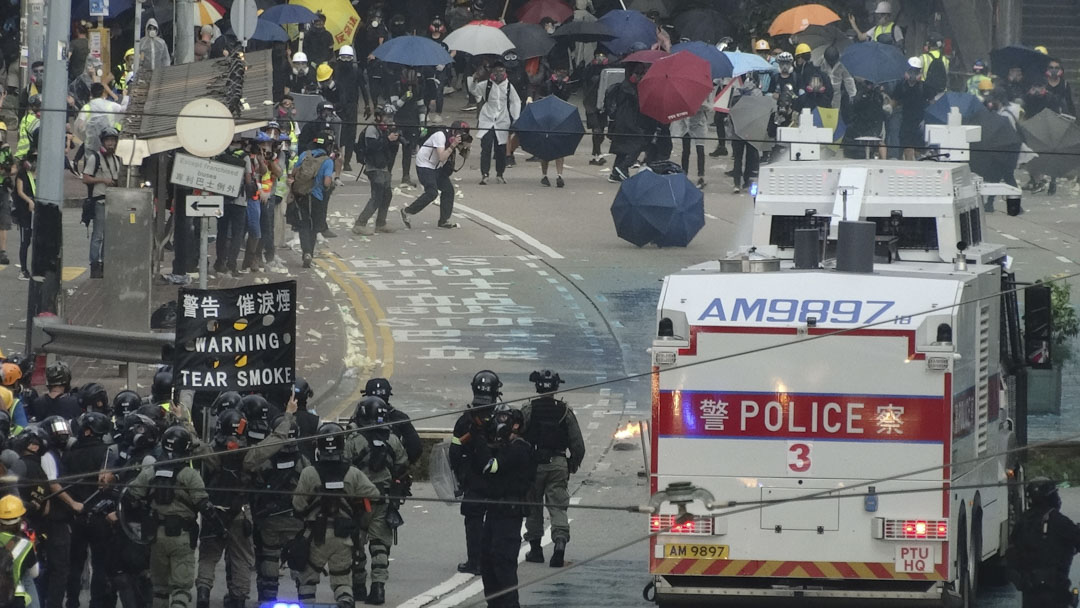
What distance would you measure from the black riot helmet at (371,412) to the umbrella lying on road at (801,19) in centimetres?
2577

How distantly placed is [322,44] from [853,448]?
2718cm

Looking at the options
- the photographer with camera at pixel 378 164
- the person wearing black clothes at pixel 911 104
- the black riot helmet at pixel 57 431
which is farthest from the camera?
the person wearing black clothes at pixel 911 104

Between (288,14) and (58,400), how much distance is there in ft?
77.1

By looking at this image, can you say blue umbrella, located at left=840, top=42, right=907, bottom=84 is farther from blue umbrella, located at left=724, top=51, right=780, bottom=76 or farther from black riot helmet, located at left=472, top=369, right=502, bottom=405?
black riot helmet, located at left=472, top=369, right=502, bottom=405

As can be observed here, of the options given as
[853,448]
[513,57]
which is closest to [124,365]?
[853,448]

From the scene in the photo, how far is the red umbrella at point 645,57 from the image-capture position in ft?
110

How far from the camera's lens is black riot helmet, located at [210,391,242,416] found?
14.6m

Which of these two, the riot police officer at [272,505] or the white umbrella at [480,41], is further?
the white umbrella at [480,41]

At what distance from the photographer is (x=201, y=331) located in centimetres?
1573

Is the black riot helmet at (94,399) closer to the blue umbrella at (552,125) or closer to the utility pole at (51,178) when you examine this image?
the utility pole at (51,178)

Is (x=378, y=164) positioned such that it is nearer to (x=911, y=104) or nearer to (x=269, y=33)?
(x=269, y=33)

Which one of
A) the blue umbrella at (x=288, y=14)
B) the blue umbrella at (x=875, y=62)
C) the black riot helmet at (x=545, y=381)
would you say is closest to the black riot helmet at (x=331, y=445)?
the black riot helmet at (x=545, y=381)

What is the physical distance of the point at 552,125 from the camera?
3269 centimetres

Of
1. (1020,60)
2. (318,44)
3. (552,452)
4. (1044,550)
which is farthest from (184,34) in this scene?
(1020,60)
